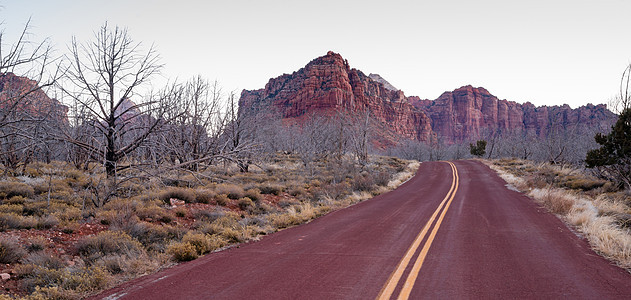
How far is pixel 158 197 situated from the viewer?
11008 mm

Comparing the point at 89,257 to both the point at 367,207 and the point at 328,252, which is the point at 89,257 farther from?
the point at 367,207

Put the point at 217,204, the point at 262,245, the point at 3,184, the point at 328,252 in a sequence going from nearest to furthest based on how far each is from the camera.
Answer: the point at 328,252 < the point at 262,245 < the point at 3,184 < the point at 217,204

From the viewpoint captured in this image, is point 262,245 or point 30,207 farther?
point 30,207

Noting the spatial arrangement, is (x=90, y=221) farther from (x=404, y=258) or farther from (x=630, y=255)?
(x=630, y=255)

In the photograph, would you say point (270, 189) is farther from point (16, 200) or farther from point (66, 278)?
point (66, 278)

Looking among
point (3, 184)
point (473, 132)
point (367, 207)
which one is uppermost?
point (473, 132)

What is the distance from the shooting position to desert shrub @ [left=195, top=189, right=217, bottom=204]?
38.5 feet

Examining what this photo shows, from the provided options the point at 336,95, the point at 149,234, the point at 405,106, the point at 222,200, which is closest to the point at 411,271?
the point at 149,234

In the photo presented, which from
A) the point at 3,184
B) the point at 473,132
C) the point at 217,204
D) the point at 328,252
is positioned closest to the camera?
the point at 328,252

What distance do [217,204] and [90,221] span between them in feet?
14.0

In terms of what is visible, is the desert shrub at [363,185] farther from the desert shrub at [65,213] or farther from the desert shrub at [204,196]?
the desert shrub at [65,213]

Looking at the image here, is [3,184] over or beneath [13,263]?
Answer: over

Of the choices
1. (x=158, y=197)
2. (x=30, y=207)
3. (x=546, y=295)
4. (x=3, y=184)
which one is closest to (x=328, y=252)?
(x=546, y=295)

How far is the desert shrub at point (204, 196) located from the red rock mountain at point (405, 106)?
73.9 metres
